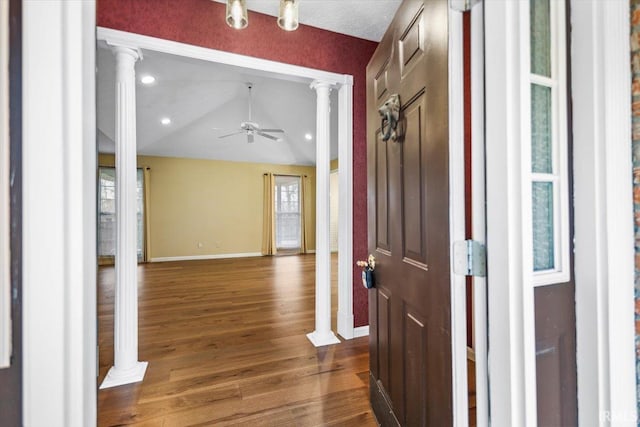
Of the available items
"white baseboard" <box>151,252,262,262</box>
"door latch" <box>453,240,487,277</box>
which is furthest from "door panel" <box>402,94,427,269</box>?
"white baseboard" <box>151,252,262,262</box>

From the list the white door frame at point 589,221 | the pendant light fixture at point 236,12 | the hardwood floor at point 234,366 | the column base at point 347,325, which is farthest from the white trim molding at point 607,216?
the column base at point 347,325

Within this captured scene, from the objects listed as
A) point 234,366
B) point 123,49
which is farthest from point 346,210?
point 123,49

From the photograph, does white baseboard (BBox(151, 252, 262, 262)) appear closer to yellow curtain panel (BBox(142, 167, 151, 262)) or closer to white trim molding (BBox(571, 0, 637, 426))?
yellow curtain panel (BBox(142, 167, 151, 262))

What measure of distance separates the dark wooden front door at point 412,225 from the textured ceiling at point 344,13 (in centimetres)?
95

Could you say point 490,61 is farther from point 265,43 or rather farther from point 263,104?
point 263,104

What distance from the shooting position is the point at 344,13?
2209 mm

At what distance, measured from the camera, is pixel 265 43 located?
7.30 ft

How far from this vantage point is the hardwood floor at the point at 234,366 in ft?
5.21

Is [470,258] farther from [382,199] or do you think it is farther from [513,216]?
[382,199]

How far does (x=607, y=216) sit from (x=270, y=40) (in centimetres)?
235

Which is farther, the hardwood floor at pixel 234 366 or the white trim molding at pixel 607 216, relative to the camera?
the hardwood floor at pixel 234 366

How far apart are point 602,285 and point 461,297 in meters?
0.35

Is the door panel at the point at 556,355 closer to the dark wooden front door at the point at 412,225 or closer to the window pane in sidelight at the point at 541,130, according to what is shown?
the dark wooden front door at the point at 412,225

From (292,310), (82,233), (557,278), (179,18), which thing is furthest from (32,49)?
(292,310)
